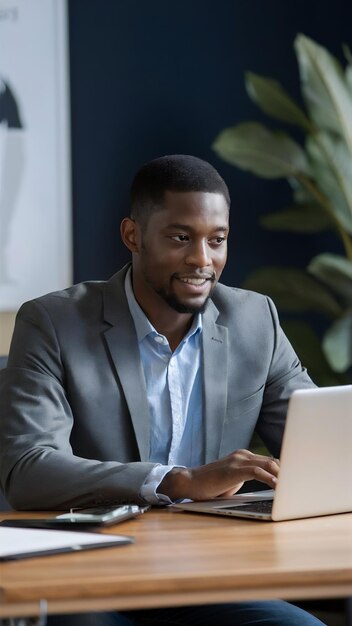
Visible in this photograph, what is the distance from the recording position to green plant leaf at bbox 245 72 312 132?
4.02m

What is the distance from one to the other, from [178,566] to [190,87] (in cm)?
322

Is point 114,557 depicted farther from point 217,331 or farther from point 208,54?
point 208,54

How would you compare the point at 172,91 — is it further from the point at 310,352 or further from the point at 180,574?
the point at 180,574

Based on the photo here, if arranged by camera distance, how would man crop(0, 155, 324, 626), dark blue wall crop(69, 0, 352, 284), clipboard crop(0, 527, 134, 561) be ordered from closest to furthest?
clipboard crop(0, 527, 134, 561) < man crop(0, 155, 324, 626) < dark blue wall crop(69, 0, 352, 284)

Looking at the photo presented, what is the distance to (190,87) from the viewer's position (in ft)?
14.3

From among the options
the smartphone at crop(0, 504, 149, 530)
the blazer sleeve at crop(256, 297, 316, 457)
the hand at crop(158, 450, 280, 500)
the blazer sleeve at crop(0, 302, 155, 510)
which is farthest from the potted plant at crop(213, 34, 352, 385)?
the smartphone at crop(0, 504, 149, 530)

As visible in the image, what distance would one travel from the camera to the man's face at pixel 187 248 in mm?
2215

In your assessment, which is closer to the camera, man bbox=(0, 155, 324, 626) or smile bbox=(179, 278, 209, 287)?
man bbox=(0, 155, 324, 626)

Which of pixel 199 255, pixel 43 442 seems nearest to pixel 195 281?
pixel 199 255

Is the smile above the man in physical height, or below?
above

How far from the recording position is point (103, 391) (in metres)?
2.17

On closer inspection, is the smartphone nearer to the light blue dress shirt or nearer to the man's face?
the light blue dress shirt

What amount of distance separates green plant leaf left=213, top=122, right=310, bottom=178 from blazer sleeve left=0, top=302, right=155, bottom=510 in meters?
1.92

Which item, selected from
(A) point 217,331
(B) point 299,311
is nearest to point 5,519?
(A) point 217,331
